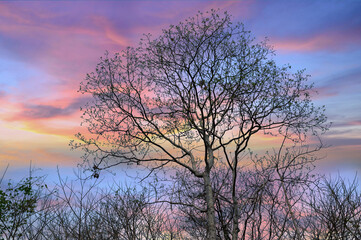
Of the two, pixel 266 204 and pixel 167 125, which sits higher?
pixel 167 125

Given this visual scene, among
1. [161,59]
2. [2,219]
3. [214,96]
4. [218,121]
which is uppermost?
[161,59]

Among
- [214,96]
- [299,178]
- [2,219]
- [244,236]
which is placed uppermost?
[214,96]

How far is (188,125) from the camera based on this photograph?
16.7 meters

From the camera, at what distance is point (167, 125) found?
16.8m

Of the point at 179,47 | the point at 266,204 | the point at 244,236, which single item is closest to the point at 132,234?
the point at 244,236

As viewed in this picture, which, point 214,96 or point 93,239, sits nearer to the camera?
point 93,239

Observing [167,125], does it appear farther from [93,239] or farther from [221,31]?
[93,239]

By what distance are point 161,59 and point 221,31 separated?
3.31 metres

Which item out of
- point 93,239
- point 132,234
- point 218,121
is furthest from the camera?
point 218,121

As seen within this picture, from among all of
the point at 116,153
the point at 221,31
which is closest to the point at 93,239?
the point at 116,153

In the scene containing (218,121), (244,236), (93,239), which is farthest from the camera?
(218,121)

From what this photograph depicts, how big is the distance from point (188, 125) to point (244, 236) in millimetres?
5779

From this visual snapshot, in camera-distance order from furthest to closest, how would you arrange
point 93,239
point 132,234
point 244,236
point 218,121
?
point 218,121 < point 244,236 < point 93,239 < point 132,234

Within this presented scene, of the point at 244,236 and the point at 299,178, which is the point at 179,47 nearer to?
the point at 299,178
